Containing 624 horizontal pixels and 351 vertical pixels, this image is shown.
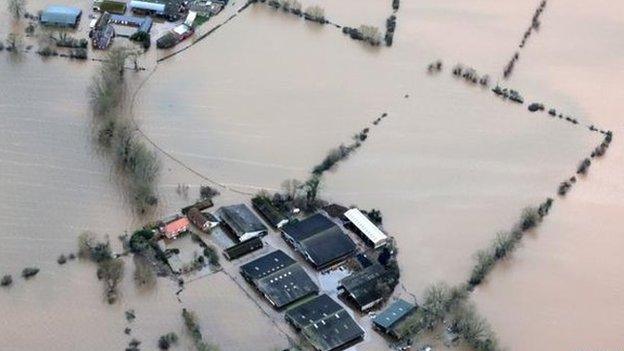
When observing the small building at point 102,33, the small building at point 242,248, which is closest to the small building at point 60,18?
the small building at point 102,33

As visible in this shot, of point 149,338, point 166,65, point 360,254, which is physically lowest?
point 149,338

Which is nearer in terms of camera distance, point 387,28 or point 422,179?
point 422,179

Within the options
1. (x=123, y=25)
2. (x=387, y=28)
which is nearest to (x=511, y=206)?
(x=387, y=28)

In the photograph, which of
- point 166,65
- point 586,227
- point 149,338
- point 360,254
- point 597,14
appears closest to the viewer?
point 149,338

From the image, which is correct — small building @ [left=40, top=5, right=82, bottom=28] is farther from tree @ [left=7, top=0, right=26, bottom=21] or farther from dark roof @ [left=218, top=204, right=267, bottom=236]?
dark roof @ [left=218, top=204, right=267, bottom=236]

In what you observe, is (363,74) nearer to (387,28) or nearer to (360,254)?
(387,28)

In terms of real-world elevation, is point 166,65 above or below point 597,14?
below

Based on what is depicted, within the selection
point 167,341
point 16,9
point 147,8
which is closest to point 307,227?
point 167,341
